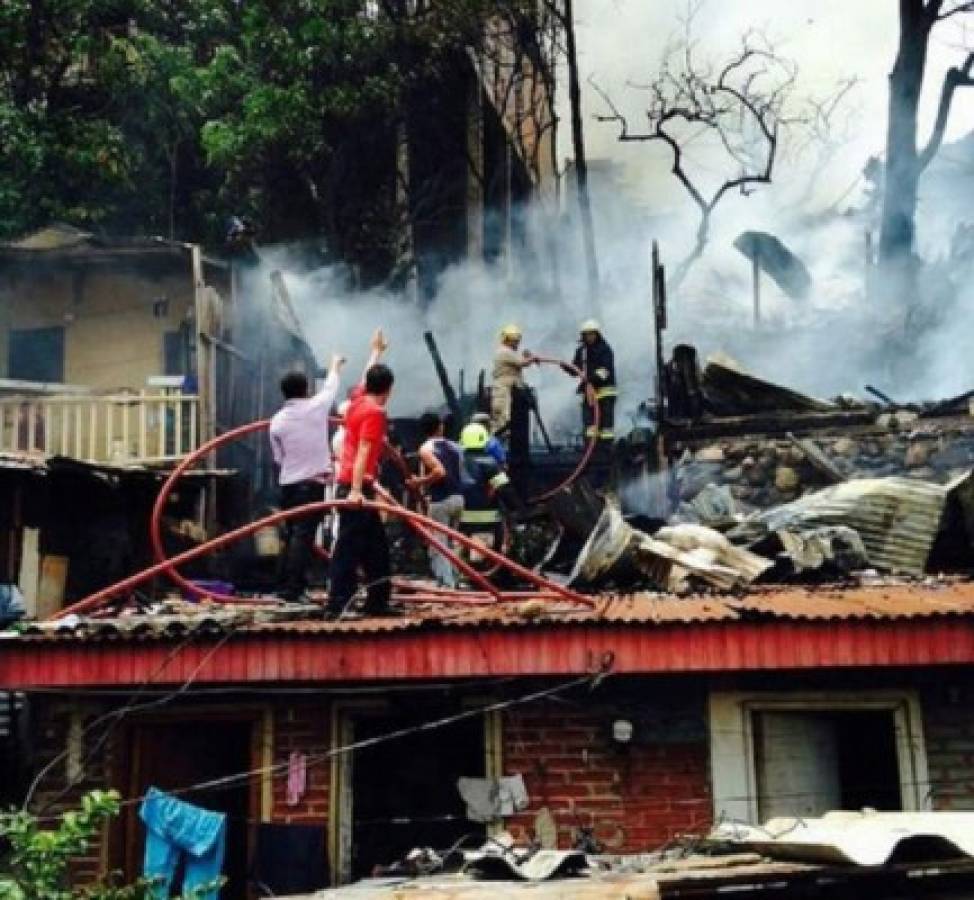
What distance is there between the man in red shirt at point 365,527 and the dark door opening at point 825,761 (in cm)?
277

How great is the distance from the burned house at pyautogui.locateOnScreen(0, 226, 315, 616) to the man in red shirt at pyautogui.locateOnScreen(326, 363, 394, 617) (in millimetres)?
4581

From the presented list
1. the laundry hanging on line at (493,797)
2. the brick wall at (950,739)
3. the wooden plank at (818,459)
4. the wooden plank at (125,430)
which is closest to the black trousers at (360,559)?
the laundry hanging on line at (493,797)

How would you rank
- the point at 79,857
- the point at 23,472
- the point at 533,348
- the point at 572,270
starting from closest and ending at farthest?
1. the point at 79,857
2. the point at 23,472
3. the point at 533,348
4. the point at 572,270

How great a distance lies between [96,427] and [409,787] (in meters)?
7.91

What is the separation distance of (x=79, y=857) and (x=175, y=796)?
0.72 metres

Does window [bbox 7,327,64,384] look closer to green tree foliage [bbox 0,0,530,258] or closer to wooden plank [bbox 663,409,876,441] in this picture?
green tree foliage [bbox 0,0,530,258]

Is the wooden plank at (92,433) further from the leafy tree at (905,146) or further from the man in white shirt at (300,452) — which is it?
the leafy tree at (905,146)

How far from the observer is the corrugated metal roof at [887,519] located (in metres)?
9.87

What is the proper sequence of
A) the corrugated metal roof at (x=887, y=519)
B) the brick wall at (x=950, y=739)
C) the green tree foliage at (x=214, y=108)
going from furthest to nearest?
the green tree foliage at (x=214, y=108) < the corrugated metal roof at (x=887, y=519) < the brick wall at (x=950, y=739)

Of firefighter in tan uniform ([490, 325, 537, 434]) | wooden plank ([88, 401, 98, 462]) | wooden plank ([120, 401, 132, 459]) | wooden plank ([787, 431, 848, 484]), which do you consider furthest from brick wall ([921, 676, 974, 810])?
wooden plank ([88, 401, 98, 462])

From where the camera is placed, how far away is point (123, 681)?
720cm

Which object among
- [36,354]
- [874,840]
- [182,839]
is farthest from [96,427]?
[874,840]

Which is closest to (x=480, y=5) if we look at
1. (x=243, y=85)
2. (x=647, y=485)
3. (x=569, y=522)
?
(x=243, y=85)

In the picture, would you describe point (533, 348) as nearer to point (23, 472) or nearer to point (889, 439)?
point (889, 439)
